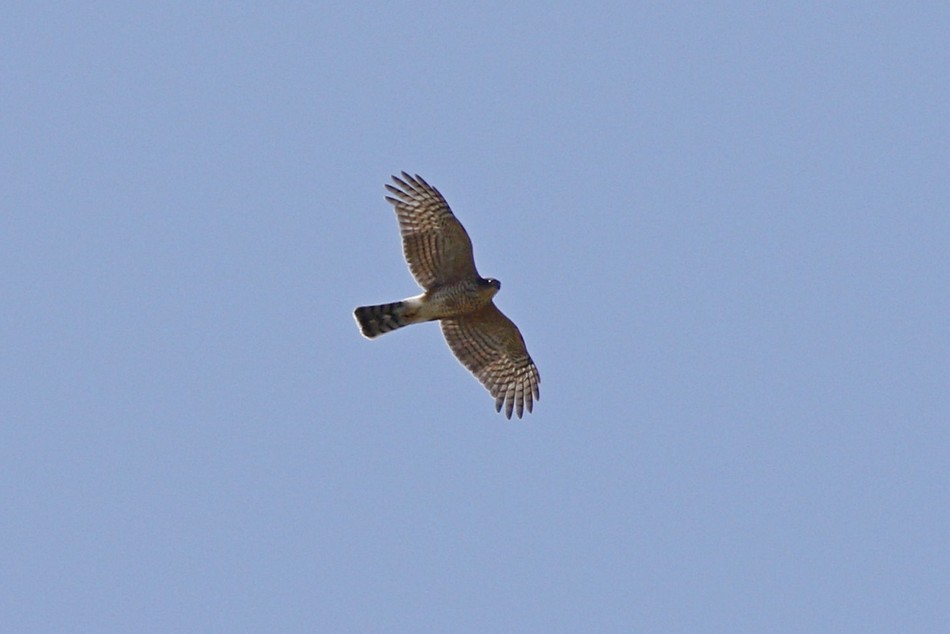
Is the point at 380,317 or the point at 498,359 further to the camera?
the point at 498,359

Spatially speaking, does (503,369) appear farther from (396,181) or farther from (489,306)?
(396,181)

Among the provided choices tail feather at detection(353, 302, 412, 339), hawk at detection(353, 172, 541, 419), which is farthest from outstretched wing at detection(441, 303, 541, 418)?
tail feather at detection(353, 302, 412, 339)

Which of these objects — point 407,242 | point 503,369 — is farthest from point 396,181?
point 503,369

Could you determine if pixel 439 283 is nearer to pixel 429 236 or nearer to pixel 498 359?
pixel 429 236

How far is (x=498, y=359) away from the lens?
78.3 ft

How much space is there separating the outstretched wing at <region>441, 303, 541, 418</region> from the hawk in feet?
0.04

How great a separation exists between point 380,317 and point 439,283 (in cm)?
86

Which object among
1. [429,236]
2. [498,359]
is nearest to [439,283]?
[429,236]

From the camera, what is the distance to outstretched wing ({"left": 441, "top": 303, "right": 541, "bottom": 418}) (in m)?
23.6

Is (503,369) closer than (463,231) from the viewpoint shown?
No

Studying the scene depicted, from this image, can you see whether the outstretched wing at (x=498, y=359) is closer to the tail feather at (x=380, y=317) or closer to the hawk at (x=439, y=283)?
the hawk at (x=439, y=283)

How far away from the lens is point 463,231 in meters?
22.4

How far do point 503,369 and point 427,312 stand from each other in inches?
60.7

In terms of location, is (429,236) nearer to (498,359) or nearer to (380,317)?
(380,317)
